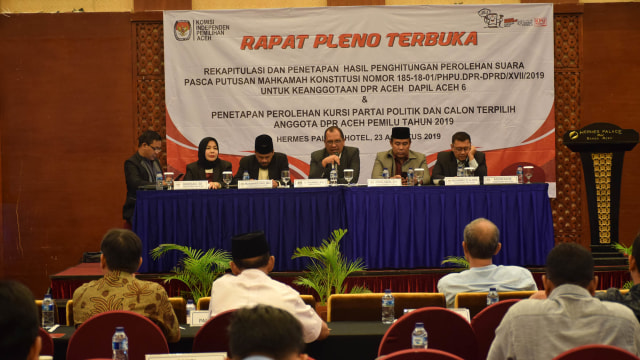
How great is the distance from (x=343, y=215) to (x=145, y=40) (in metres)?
3.50

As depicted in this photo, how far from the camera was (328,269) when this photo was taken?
5.04 metres

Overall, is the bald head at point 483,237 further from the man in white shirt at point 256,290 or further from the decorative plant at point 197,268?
the decorative plant at point 197,268

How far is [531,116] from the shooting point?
7488 millimetres

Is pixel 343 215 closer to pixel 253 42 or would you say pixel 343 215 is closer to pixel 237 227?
pixel 237 227

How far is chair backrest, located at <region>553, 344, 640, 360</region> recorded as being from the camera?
6.68 feet

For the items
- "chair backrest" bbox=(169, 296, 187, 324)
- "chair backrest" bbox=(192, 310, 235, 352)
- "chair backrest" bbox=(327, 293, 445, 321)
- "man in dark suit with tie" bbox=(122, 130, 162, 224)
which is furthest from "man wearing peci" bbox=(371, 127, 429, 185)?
"chair backrest" bbox=(192, 310, 235, 352)

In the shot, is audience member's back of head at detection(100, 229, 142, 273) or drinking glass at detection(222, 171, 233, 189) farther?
drinking glass at detection(222, 171, 233, 189)

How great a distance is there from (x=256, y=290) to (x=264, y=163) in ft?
12.0

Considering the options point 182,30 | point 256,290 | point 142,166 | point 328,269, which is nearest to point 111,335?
point 256,290

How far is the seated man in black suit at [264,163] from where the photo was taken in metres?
6.50

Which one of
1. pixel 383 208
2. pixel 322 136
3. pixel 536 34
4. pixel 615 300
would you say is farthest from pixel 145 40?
pixel 615 300

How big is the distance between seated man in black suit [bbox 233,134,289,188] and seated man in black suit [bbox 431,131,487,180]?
1.46 metres

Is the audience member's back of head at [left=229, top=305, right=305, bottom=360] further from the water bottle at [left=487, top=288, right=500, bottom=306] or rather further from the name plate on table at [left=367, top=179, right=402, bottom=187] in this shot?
the name plate on table at [left=367, top=179, right=402, bottom=187]

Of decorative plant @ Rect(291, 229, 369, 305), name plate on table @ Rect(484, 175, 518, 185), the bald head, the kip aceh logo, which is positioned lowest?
decorative plant @ Rect(291, 229, 369, 305)
